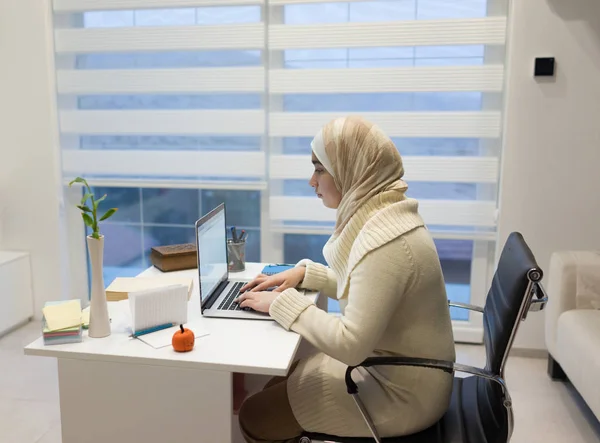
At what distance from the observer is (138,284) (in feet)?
7.14

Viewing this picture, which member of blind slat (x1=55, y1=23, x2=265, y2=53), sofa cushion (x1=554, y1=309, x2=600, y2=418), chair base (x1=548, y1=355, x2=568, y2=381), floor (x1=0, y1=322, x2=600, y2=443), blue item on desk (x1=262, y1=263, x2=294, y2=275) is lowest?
floor (x1=0, y1=322, x2=600, y2=443)

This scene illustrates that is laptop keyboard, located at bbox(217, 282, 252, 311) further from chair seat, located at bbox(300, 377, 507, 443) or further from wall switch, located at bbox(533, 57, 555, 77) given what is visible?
wall switch, located at bbox(533, 57, 555, 77)

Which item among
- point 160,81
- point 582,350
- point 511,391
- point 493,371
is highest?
point 160,81

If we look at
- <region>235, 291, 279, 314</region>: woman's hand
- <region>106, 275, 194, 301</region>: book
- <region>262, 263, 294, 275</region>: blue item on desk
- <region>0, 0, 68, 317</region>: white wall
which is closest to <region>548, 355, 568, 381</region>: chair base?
<region>262, 263, 294, 275</region>: blue item on desk

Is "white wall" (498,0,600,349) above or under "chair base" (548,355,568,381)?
above

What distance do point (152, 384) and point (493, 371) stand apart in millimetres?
925

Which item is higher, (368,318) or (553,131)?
(553,131)

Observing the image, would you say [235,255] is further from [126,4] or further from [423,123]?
[126,4]

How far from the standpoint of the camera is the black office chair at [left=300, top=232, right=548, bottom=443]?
59.0 inches

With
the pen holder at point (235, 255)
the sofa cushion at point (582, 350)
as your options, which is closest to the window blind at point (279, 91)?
the sofa cushion at point (582, 350)

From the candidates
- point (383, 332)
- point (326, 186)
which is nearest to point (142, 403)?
point (383, 332)

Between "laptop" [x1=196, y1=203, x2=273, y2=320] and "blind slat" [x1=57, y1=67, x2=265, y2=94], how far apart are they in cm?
138

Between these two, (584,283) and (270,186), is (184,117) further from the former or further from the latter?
(584,283)

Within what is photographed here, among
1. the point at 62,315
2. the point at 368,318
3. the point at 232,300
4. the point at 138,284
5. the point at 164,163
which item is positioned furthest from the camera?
the point at 164,163
